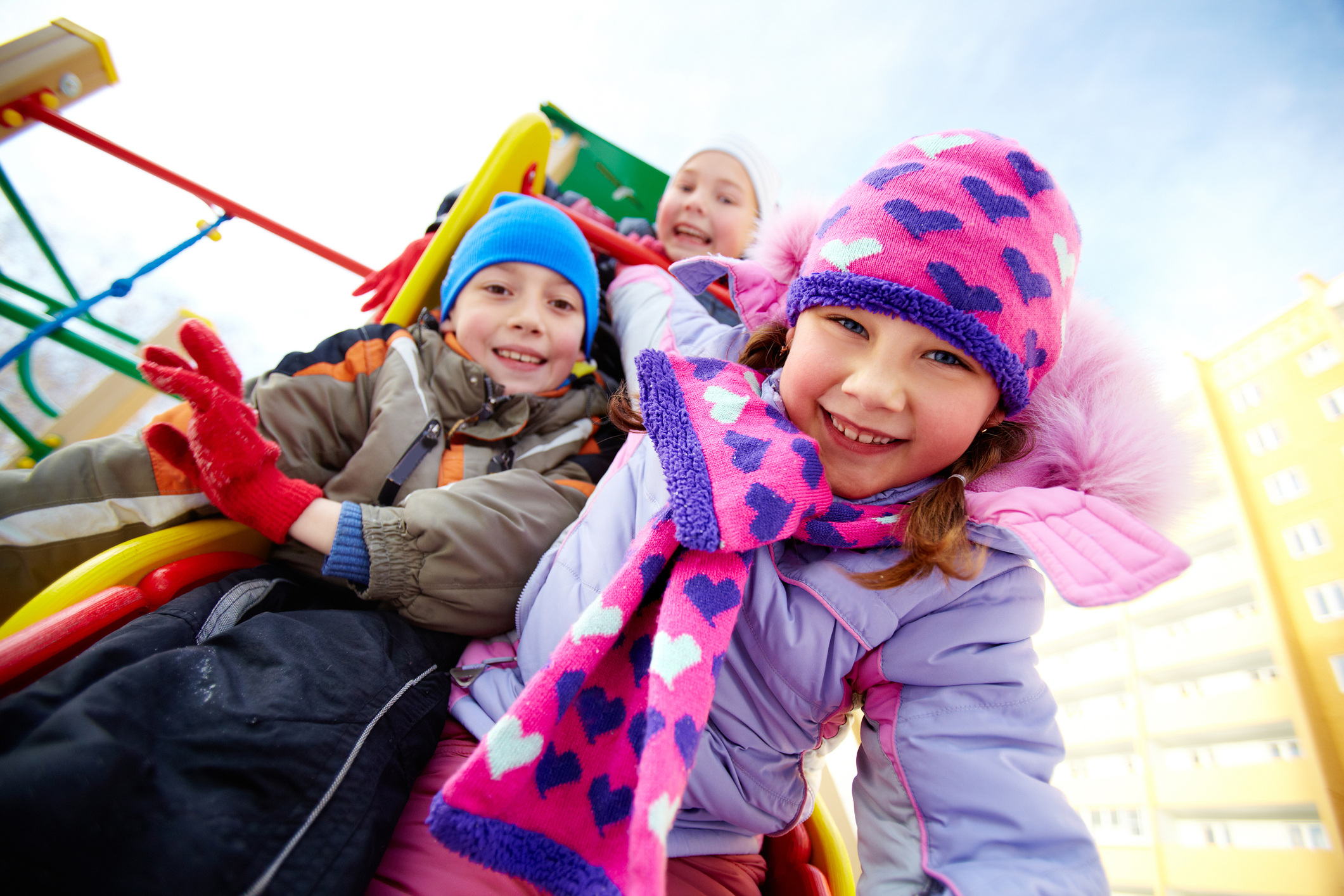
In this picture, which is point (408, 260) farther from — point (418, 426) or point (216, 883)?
point (216, 883)

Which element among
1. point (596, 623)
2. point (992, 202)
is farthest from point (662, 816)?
point (992, 202)

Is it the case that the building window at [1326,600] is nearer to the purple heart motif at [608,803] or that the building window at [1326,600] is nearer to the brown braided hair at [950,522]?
the brown braided hair at [950,522]

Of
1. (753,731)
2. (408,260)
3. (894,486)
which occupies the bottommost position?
(753,731)

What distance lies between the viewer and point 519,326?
1.13 metres

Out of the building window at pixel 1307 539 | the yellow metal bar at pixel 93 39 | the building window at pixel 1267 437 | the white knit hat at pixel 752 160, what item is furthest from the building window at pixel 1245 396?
the yellow metal bar at pixel 93 39

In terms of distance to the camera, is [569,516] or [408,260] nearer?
[569,516]

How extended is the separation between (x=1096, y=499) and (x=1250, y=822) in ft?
10.4

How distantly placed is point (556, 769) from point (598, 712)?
7cm

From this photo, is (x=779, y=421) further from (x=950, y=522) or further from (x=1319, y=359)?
(x=1319, y=359)

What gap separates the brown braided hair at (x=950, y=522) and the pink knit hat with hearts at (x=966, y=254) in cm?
7

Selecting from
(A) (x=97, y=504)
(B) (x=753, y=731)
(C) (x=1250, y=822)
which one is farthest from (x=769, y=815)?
(C) (x=1250, y=822)

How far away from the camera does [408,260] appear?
56.0 inches

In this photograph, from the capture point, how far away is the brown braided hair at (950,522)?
591mm

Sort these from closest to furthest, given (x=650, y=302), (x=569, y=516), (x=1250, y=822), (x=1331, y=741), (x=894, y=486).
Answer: (x=894, y=486) < (x=569, y=516) < (x=650, y=302) < (x=1331, y=741) < (x=1250, y=822)
